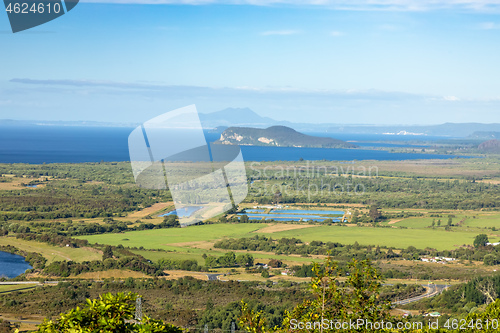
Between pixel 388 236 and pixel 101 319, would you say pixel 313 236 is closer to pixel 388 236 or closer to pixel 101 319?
pixel 388 236

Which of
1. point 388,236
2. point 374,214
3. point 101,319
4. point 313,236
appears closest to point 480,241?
point 388,236

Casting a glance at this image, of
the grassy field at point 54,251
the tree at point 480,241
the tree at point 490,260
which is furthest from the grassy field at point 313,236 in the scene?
the tree at point 490,260

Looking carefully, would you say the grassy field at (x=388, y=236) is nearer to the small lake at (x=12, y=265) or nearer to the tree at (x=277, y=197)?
the tree at (x=277, y=197)

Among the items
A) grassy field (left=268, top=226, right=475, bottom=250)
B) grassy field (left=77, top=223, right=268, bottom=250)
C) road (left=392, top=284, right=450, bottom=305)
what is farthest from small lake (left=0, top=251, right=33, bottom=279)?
road (left=392, top=284, right=450, bottom=305)

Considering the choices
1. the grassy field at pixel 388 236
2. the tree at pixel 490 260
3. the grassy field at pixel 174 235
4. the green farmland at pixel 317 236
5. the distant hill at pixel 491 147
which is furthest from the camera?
the distant hill at pixel 491 147

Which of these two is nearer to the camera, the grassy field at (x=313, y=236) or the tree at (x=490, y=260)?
the tree at (x=490, y=260)

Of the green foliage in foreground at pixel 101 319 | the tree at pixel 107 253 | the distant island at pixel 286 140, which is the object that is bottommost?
the tree at pixel 107 253

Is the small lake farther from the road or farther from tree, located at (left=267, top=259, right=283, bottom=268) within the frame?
the road
